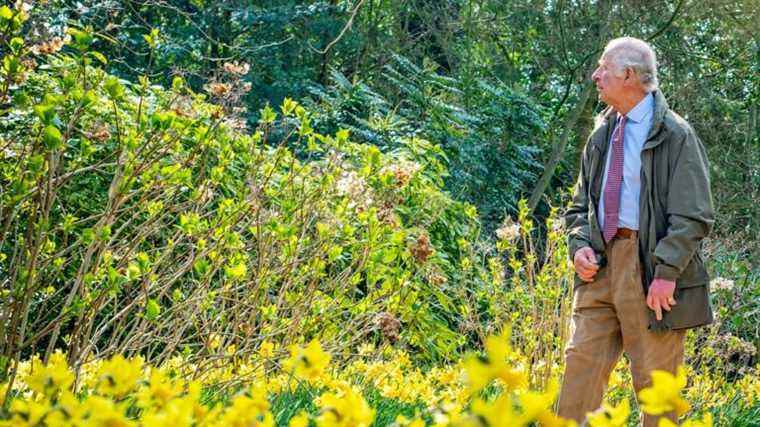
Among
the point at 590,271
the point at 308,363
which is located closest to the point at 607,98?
the point at 590,271

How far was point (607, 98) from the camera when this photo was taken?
3.79 metres

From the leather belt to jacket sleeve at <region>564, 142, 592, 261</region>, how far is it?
0.50ft

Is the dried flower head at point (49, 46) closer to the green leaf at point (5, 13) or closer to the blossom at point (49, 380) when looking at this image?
the green leaf at point (5, 13)

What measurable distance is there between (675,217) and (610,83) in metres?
0.56

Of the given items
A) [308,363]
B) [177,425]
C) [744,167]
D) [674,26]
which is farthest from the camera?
[744,167]

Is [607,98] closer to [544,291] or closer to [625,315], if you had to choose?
[625,315]

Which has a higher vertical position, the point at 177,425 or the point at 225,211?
the point at 177,425

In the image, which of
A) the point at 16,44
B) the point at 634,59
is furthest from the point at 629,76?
the point at 16,44

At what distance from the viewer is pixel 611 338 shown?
382cm

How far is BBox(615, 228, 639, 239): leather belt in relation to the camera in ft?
12.1

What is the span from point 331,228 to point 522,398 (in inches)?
121

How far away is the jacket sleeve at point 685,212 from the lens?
3533 millimetres

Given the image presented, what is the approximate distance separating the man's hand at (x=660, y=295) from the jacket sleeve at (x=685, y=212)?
23 millimetres

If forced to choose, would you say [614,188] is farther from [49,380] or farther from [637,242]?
[49,380]
